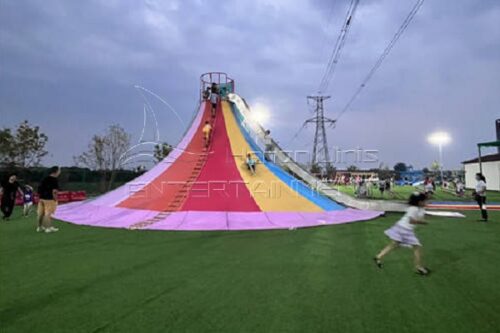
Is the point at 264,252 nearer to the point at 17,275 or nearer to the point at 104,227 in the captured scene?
the point at 17,275

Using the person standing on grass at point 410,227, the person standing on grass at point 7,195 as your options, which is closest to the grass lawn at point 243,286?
the person standing on grass at point 410,227

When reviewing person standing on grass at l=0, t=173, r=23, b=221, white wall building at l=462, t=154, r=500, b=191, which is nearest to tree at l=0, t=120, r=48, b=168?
person standing on grass at l=0, t=173, r=23, b=221

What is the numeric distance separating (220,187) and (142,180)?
9.23ft

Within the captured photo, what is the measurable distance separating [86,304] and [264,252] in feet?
9.38

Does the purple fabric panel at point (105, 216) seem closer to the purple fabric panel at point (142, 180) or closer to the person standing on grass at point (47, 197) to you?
the purple fabric panel at point (142, 180)

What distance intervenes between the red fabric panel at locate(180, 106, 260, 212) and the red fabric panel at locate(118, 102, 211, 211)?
0.52 meters

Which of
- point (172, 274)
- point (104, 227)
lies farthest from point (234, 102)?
point (172, 274)

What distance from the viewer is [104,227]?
8.11 metres

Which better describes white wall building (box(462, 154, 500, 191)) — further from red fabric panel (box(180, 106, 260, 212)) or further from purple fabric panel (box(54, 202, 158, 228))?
purple fabric panel (box(54, 202, 158, 228))

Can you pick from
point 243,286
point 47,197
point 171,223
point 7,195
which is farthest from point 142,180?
point 243,286

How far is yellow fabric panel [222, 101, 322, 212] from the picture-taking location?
9266 mm

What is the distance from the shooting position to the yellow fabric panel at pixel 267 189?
9266 millimetres

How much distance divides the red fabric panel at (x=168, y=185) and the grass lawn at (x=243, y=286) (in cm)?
285

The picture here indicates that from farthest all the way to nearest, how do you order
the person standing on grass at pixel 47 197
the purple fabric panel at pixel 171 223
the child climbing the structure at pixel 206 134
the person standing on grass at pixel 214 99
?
1. the person standing on grass at pixel 214 99
2. the child climbing the structure at pixel 206 134
3. the purple fabric panel at pixel 171 223
4. the person standing on grass at pixel 47 197
